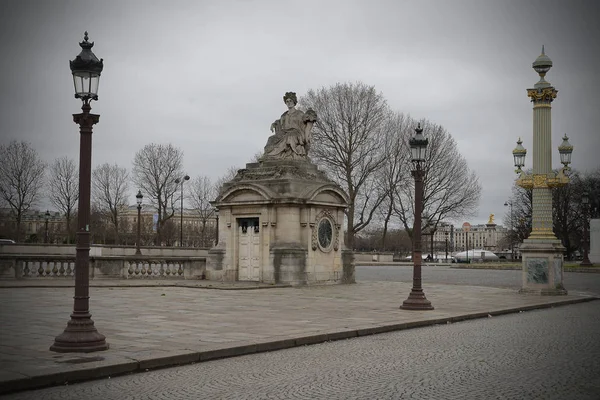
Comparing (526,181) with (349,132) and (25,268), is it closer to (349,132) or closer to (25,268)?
(25,268)

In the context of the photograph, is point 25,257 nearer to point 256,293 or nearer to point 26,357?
point 256,293

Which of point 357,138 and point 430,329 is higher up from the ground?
point 357,138

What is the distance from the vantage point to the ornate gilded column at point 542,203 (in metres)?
24.6

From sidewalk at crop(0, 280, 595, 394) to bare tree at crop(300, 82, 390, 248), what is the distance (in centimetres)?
3070

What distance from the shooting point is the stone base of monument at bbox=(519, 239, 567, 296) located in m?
24.5

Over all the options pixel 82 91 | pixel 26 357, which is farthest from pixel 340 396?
pixel 82 91

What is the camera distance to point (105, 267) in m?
29.3

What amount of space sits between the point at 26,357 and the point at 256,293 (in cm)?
1346

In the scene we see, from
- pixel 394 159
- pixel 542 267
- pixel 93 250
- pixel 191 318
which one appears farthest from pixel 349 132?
pixel 191 318

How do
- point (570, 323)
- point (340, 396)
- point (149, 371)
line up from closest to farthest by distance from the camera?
point (340, 396) → point (149, 371) → point (570, 323)

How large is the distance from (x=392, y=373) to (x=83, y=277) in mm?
4866

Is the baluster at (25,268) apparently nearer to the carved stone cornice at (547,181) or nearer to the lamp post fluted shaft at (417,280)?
the lamp post fluted shaft at (417,280)

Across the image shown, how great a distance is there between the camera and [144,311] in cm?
1617

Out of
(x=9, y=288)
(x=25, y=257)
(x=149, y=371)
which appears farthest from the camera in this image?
(x=25, y=257)
